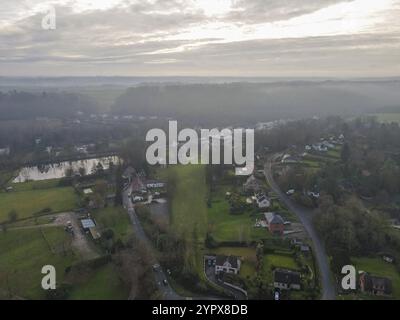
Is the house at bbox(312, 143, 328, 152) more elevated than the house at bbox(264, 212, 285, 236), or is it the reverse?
the house at bbox(312, 143, 328, 152)

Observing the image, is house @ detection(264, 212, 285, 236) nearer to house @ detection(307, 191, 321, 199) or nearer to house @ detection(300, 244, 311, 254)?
house @ detection(300, 244, 311, 254)

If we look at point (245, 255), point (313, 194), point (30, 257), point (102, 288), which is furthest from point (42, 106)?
point (245, 255)

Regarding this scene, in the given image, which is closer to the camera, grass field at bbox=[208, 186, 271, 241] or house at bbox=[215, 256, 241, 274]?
house at bbox=[215, 256, 241, 274]

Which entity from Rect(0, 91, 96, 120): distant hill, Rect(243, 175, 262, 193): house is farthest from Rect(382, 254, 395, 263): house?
Rect(0, 91, 96, 120): distant hill

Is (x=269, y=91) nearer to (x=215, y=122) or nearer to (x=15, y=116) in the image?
(x=215, y=122)

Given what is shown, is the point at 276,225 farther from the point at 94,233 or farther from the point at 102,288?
the point at 94,233

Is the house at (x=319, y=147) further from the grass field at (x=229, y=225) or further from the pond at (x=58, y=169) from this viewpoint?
the pond at (x=58, y=169)

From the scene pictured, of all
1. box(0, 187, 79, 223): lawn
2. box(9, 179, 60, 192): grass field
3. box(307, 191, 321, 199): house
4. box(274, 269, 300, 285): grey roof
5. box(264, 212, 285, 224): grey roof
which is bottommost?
box(274, 269, 300, 285): grey roof
